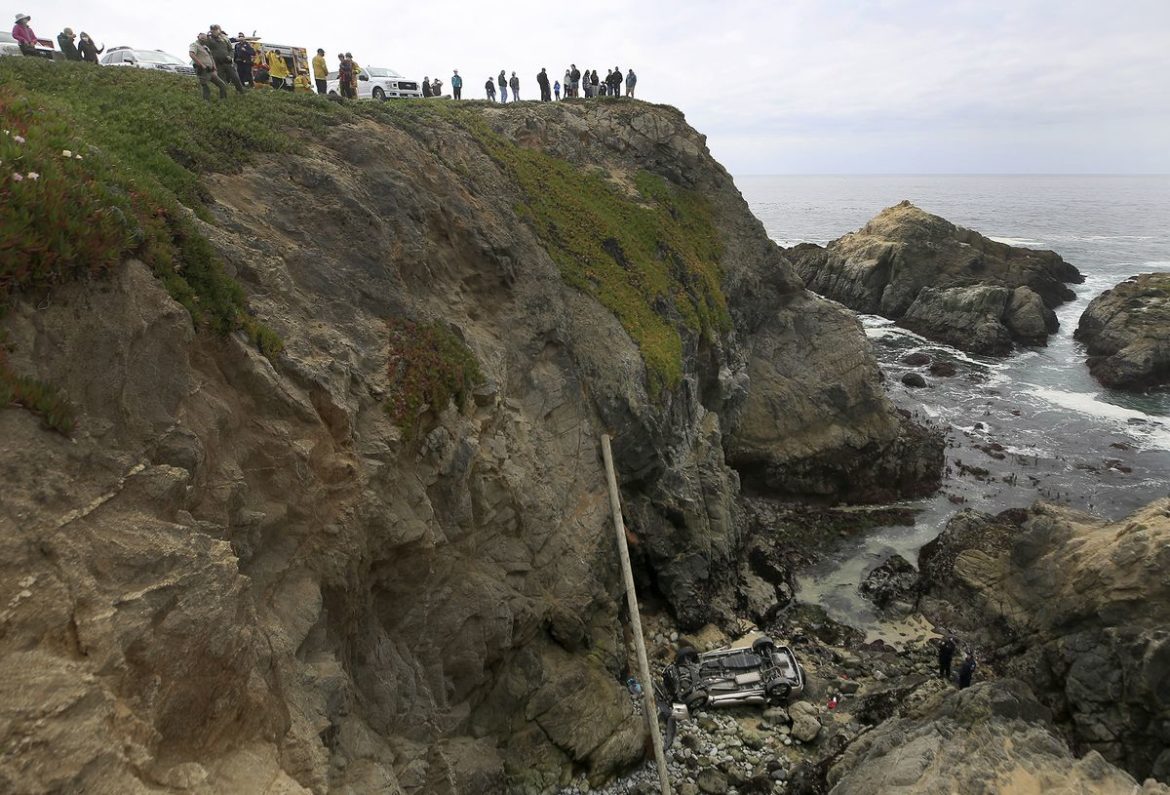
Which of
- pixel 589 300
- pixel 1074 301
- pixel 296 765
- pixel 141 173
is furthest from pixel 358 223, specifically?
pixel 1074 301

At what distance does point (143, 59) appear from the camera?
97.5 feet

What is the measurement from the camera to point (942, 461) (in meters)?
40.0

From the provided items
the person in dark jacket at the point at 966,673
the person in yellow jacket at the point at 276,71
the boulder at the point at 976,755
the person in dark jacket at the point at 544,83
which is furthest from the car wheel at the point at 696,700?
the person in dark jacket at the point at 544,83

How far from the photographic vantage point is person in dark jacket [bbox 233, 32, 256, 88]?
2517cm

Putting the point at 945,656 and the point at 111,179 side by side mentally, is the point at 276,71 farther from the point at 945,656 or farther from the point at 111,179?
the point at 945,656

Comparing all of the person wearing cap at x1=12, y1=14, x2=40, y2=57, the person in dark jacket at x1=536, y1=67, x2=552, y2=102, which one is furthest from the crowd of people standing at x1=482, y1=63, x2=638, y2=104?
the person wearing cap at x1=12, y1=14, x2=40, y2=57

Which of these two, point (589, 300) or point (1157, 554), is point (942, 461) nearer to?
point (1157, 554)

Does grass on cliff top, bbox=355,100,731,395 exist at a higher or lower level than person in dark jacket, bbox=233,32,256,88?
lower

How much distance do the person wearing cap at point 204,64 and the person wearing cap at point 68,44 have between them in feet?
27.6

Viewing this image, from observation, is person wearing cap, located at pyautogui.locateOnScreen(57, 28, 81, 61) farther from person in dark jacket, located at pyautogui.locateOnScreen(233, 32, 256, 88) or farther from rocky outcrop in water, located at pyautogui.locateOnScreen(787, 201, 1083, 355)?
rocky outcrop in water, located at pyautogui.locateOnScreen(787, 201, 1083, 355)

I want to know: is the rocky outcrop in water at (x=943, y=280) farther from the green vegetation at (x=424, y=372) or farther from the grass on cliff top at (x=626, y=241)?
the green vegetation at (x=424, y=372)

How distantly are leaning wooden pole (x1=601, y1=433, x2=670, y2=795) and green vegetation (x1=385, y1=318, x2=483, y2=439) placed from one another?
6.96 m

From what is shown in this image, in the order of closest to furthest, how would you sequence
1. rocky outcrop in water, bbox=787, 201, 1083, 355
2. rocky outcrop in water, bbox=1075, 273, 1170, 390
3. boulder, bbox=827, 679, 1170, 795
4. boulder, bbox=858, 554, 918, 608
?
boulder, bbox=827, 679, 1170, 795 → boulder, bbox=858, 554, 918, 608 → rocky outcrop in water, bbox=1075, 273, 1170, 390 → rocky outcrop in water, bbox=787, 201, 1083, 355

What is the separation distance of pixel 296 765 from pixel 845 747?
15979 millimetres
